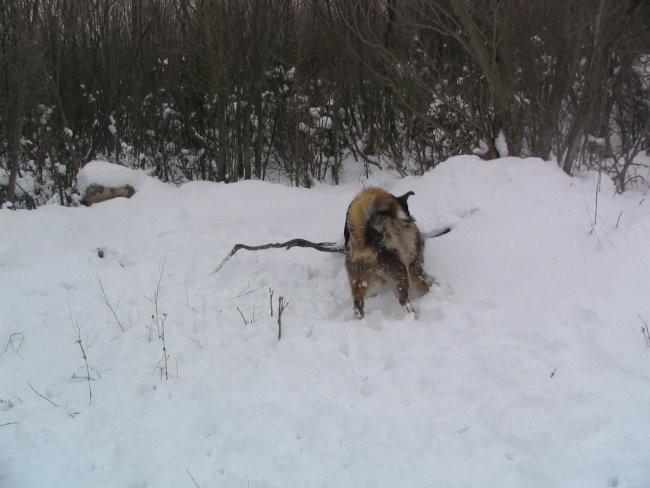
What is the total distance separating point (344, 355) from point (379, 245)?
0.90 m

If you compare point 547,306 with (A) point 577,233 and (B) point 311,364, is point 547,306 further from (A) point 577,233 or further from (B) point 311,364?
(B) point 311,364

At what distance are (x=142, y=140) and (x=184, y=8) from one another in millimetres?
2743

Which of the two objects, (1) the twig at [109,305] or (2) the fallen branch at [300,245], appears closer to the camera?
(1) the twig at [109,305]

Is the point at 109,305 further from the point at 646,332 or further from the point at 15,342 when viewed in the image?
the point at 646,332

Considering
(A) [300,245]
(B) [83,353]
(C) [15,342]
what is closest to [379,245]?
(A) [300,245]

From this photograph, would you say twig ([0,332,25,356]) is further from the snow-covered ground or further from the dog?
the dog

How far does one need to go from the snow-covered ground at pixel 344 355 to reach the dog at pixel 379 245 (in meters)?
0.23

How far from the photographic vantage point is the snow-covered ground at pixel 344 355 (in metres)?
2.38

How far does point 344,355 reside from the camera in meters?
3.26

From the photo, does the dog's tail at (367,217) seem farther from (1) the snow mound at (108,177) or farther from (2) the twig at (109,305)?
(1) the snow mound at (108,177)

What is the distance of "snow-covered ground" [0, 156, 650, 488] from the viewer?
2.38 meters

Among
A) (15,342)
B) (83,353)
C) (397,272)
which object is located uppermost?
(397,272)


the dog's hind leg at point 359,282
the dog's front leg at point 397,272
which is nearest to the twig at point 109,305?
the dog's hind leg at point 359,282

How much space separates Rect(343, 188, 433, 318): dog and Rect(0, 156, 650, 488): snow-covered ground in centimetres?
23
